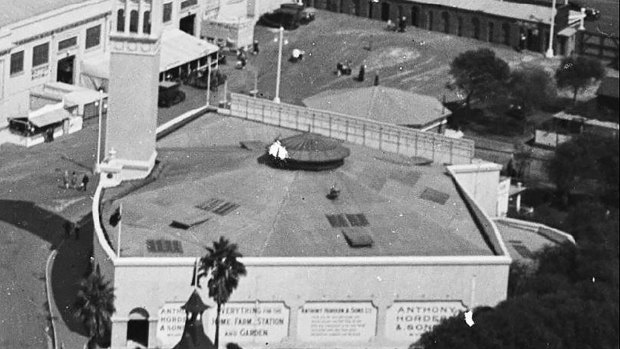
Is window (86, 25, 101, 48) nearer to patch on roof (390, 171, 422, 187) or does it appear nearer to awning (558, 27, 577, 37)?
patch on roof (390, 171, 422, 187)

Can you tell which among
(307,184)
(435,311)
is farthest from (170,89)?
(435,311)

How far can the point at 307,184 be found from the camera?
12344 centimetres

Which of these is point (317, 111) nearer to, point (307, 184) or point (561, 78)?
point (307, 184)

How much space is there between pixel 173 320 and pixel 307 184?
Result: 44.8 feet

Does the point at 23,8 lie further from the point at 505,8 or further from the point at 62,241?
the point at 505,8

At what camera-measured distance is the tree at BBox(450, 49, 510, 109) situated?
165625 millimetres

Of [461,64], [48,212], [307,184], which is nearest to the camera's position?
[307,184]

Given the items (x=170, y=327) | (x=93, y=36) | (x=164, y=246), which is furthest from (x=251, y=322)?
(x=93, y=36)

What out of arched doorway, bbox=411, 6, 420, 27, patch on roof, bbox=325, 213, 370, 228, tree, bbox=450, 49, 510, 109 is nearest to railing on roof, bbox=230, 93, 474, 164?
patch on roof, bbox=325, 213, 370, 228

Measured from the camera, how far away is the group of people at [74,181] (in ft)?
449

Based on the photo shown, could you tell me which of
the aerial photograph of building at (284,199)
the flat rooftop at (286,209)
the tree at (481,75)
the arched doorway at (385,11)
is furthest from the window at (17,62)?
the arched doorway at (385,11)

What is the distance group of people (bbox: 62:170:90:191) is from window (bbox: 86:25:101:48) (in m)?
23.1

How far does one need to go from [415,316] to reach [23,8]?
49306 mm

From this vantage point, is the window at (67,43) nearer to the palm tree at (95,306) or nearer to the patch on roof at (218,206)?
the patch on roof at (218,206)
